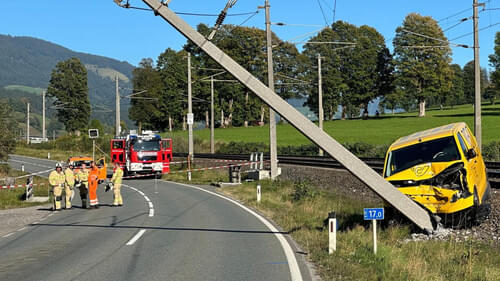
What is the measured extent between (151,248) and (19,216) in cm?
897

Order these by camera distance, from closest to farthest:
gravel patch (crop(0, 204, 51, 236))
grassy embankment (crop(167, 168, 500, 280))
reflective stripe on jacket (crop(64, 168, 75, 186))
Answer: grassy embankment (crop(167, 168, 500, 280)) → gravel patch (crop(0, 204, 51, 236)) → reflective stripe on jacket (crop(64, 168, 75, 186))

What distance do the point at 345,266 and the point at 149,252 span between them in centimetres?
405

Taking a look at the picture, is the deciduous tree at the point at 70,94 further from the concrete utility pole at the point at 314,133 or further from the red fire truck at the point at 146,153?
the concrete utility pole at the point at 314,133

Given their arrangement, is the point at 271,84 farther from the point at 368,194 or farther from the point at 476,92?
the point at 476,92

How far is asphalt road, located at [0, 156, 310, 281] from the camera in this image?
29.3 feet

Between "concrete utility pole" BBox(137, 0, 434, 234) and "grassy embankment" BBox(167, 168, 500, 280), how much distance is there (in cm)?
77

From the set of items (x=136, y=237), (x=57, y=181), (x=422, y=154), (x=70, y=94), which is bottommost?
(x=136, y=237)

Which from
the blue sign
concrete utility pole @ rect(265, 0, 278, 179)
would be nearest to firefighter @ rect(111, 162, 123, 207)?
concrete utility pole @ rect(265, 0, 278, 179)

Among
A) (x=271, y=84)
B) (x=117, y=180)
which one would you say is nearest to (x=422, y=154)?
(x=117, y=180)

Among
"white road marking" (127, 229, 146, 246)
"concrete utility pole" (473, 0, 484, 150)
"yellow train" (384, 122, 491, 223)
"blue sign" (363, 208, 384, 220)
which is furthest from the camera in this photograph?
"concrete utility pole" (473, 0, 484, 150)

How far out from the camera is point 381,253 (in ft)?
32.5

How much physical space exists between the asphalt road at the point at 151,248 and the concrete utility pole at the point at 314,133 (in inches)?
86.8

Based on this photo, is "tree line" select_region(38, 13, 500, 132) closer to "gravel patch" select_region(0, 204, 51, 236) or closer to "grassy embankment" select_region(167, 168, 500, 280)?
"gravel patch" select_region(0, 204, 51, 236)

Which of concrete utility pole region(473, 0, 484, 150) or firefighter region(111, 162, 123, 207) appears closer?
firefighter region(111, 162, 123, 207)
